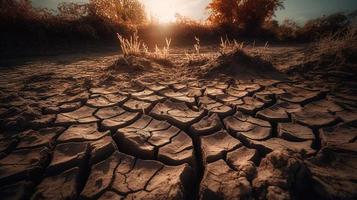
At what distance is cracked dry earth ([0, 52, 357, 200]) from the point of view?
135 centimetres

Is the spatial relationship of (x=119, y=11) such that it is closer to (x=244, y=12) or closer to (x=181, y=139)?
(x=244, y=12)

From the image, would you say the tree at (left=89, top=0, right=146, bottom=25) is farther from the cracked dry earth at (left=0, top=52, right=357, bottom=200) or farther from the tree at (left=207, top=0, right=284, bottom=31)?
the cracked dry earth at (left=0, top=52, right=357, bottom=200)

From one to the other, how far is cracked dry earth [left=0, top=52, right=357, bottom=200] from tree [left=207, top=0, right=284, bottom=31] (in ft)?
19.8

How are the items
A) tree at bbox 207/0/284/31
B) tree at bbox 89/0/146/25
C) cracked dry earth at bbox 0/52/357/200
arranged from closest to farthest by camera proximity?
cracked dry earth at bbox 0/52/357/200
tree at bbox 89/0/146/25
tree at bbox 207/0/284/31

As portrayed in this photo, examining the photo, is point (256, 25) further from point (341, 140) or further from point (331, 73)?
point (341, 140)

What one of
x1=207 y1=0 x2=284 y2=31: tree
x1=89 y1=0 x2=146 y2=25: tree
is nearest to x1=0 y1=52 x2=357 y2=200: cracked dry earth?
x1=89 y1=0 x2=146 y2=25: tree

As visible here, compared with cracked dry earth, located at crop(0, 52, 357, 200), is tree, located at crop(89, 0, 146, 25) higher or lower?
higher

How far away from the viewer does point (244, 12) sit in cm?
835

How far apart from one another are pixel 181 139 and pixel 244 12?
783 centimetres

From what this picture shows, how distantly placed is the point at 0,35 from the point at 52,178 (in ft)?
18.7

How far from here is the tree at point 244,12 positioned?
8289 mm

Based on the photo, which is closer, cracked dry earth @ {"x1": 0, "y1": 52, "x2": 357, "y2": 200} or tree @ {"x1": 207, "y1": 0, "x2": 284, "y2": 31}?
cracked dry earth @ {"x1": 0, "y1": 52, "x2": 357, "y2": 200}

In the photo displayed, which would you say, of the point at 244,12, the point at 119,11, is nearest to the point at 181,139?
the point at 119,11

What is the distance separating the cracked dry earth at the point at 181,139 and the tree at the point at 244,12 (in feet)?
19.8
